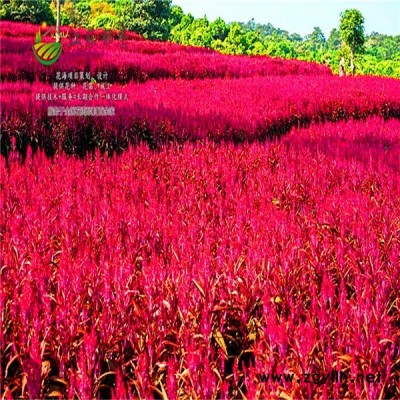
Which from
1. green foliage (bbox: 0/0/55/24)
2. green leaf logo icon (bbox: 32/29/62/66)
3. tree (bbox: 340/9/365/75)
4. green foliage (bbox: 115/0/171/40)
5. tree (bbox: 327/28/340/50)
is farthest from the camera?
tree (bbox: 327/28/340/50)

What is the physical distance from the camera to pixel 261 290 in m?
2.29

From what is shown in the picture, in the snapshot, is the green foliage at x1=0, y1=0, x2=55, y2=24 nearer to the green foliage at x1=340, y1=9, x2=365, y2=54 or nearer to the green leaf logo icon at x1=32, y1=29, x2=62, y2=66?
the green leaf logo icon at x1=32, y1=29, x2=62, y2=66

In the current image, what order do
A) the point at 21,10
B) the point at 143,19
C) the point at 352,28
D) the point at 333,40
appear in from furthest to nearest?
the point at 333,40, the point at 143,19, the point at 352,28, the point at 21,10

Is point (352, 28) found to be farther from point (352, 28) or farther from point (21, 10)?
point (21, 10)

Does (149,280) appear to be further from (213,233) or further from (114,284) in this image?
(213,233)

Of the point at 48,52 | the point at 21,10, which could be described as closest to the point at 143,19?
the point at 21,10

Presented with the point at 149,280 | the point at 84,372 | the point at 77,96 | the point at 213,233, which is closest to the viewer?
the point at 84,372

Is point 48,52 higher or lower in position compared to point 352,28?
lower

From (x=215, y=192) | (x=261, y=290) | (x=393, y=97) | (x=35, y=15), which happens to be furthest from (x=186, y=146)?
(x=35, y=15)

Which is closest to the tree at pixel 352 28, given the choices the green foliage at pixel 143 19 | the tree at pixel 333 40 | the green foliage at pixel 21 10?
the green foliage at pixel 143 19

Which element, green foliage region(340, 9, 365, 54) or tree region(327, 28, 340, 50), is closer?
green foliage region(340, 9, 365, 54)

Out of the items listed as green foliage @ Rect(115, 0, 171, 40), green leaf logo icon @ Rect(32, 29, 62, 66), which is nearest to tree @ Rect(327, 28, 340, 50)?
green foliage @ Rect(115, 0, 171, 40)

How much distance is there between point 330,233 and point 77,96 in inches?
187

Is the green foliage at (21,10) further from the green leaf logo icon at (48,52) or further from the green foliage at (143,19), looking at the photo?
the green leaf logo icon at (48,52)
